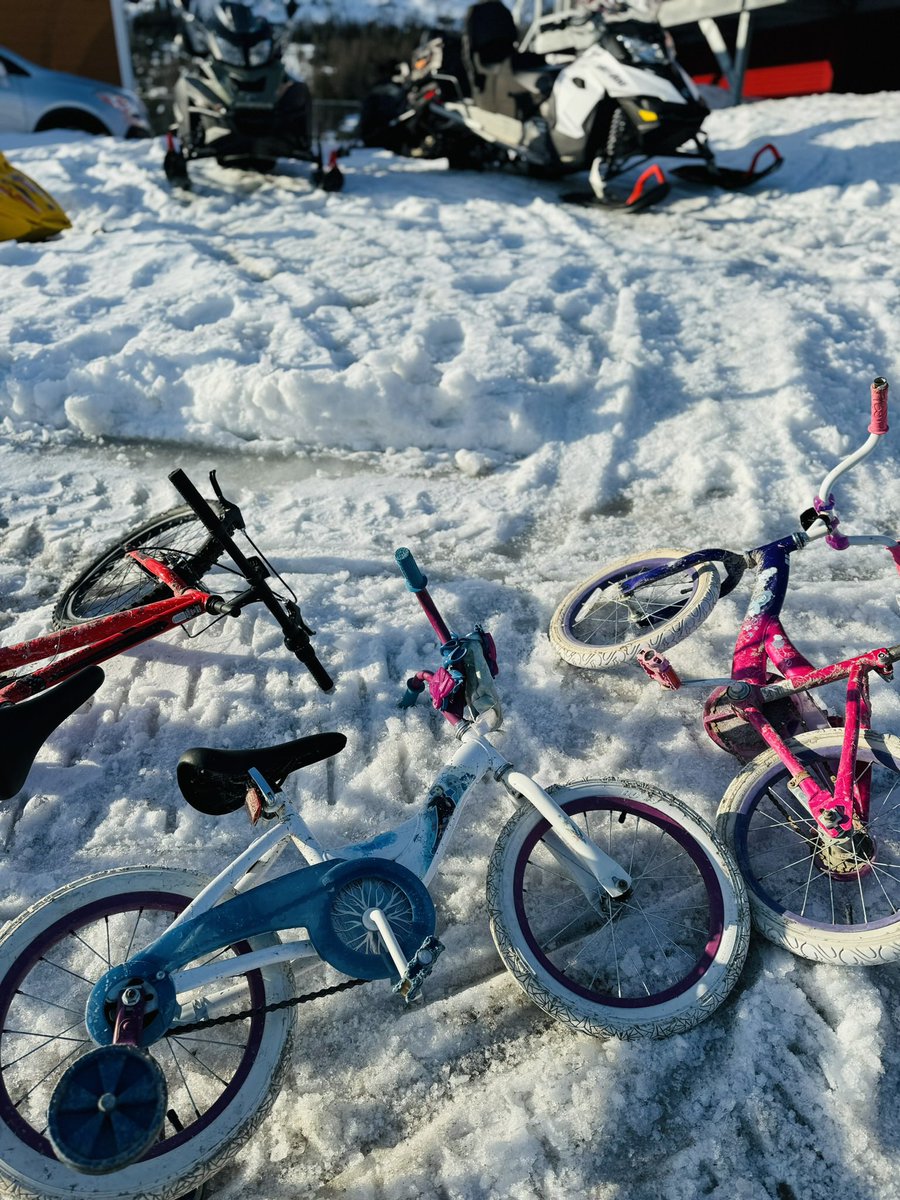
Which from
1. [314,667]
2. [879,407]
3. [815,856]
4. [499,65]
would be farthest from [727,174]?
[815,856]

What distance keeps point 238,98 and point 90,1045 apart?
9.38m

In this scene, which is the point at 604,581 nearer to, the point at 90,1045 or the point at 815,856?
the point at 815,856

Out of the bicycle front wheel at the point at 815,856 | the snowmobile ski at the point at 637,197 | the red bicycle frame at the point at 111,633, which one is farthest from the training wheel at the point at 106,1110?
the snowmobile ski at the point at 637,197

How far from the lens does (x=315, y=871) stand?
2.57m

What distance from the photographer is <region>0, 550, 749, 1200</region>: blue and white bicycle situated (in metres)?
2.20

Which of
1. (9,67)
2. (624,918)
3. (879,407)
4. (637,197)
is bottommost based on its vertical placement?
(624,918)

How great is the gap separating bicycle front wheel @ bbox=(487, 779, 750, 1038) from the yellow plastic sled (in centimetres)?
720

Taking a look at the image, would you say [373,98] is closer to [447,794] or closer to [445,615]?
[445,615]

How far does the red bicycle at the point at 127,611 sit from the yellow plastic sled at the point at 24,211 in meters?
4.67

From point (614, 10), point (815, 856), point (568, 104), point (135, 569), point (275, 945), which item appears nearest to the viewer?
point (275, 945)

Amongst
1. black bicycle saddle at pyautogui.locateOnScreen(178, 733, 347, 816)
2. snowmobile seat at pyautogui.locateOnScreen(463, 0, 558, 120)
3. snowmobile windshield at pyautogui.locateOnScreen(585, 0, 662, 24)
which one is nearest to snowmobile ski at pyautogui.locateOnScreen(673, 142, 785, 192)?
snowmobile windshield at pyautogui.locateOnScreen(585, 0, 662, 24)

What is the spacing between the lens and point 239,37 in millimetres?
9031

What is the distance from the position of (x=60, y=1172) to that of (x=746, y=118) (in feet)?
44.0

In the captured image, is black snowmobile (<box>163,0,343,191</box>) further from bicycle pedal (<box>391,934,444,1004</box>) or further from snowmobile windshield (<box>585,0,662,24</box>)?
bicycle pedal (<box>391,934,444,1004</box>)
